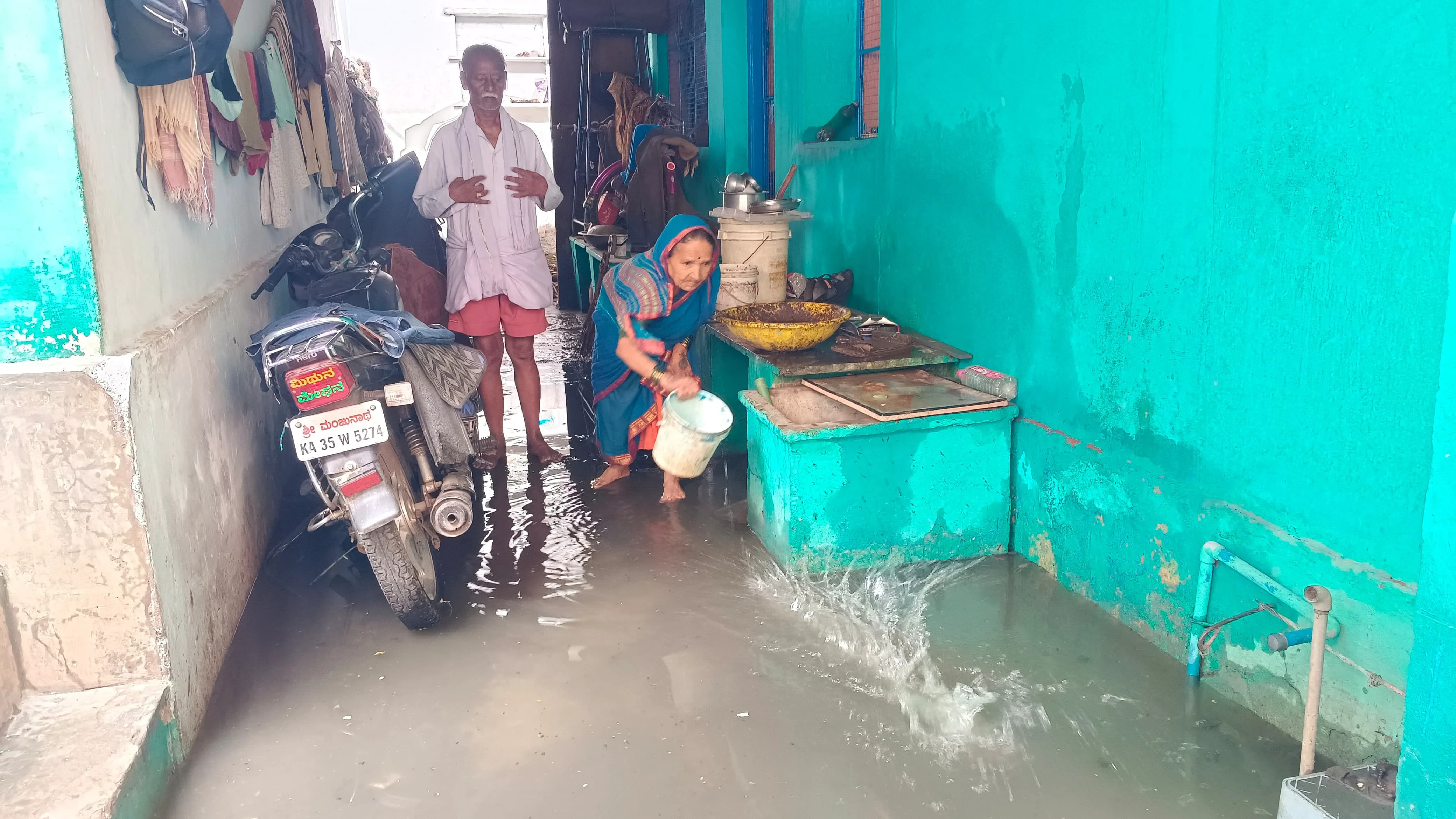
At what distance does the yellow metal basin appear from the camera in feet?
12.6

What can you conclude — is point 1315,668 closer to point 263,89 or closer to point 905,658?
point 905,658

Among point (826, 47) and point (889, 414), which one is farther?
point (826, 47)

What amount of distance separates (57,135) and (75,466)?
74cm

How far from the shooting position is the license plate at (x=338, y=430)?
9.14 ft

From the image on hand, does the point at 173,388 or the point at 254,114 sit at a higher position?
the point at 254,114

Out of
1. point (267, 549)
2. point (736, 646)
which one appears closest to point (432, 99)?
point (267, 549)

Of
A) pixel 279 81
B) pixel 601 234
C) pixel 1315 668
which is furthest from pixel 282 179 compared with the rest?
pixel 1315 668

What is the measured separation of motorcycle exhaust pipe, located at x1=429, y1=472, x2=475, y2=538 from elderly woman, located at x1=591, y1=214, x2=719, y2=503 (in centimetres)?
91

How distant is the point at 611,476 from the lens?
4.48 m

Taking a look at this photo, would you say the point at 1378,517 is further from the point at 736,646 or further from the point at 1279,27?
the point at 736,646

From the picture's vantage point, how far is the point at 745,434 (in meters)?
5.06

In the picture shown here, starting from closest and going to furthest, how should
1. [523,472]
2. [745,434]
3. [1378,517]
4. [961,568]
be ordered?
[1378,517], [961,568], [523,472], [745,434]

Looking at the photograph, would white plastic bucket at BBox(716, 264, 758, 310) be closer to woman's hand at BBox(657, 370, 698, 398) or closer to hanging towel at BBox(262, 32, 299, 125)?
woman's hand at BBox(657, 370, 698, 398)

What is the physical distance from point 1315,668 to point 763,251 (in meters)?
2.89
